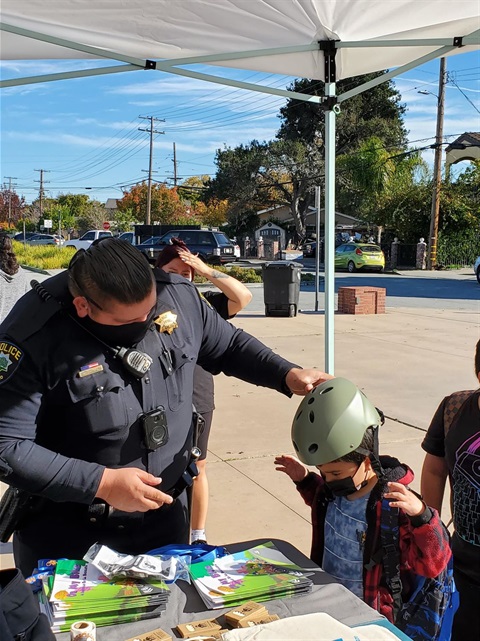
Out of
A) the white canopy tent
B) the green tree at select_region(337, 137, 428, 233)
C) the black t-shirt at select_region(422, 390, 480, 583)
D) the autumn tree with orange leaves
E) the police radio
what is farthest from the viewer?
the autumn tree with orange leaves

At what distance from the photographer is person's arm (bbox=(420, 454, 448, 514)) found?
2619 mm

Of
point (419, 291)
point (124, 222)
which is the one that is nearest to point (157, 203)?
point (124, 222)

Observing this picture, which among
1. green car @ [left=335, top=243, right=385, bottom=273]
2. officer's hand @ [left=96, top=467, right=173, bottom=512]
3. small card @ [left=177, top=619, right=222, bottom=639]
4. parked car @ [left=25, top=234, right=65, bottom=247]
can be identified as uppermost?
parked car @ [left=25, top=234, right=65, bottom=247]

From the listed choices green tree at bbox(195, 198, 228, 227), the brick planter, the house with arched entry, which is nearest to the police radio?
the brick planter

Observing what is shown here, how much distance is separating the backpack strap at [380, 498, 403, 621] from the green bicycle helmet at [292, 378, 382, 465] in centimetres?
19

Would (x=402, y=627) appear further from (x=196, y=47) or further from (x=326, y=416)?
(x=196, y=47)

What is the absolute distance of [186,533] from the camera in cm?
243

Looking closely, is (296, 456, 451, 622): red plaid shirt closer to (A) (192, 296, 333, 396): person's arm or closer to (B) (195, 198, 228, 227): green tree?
(A) (192, 296, 333, 396): person's arm

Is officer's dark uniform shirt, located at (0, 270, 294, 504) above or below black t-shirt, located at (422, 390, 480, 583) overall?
above

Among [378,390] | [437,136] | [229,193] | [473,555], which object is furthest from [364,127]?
[473,555]

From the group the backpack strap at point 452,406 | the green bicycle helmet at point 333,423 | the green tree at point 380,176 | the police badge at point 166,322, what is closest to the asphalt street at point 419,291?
the green tree at point 380,176

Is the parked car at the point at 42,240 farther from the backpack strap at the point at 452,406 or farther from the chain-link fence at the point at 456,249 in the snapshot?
the backpack strap at the point at 452,406

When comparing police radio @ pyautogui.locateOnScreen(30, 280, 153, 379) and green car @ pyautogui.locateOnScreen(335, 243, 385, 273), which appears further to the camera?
green car @ pyautogui.locateOnScreen(335, 243, 385, 273)

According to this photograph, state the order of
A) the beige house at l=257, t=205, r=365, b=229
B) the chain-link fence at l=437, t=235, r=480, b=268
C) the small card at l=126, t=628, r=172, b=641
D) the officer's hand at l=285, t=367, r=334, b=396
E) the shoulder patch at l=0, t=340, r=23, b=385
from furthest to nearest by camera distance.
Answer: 1. the beige house at l=257, t=205, r=365, b=229
2. the chain-link fence at l=437, t=235, r=480, b=268
3. the officer's hand at l=285, t=367, r=334, b=396
4. the shoulder patch at l=0, t=340, r=23, b=385
5. the small card at l=126, t=628, r=172, b=641
